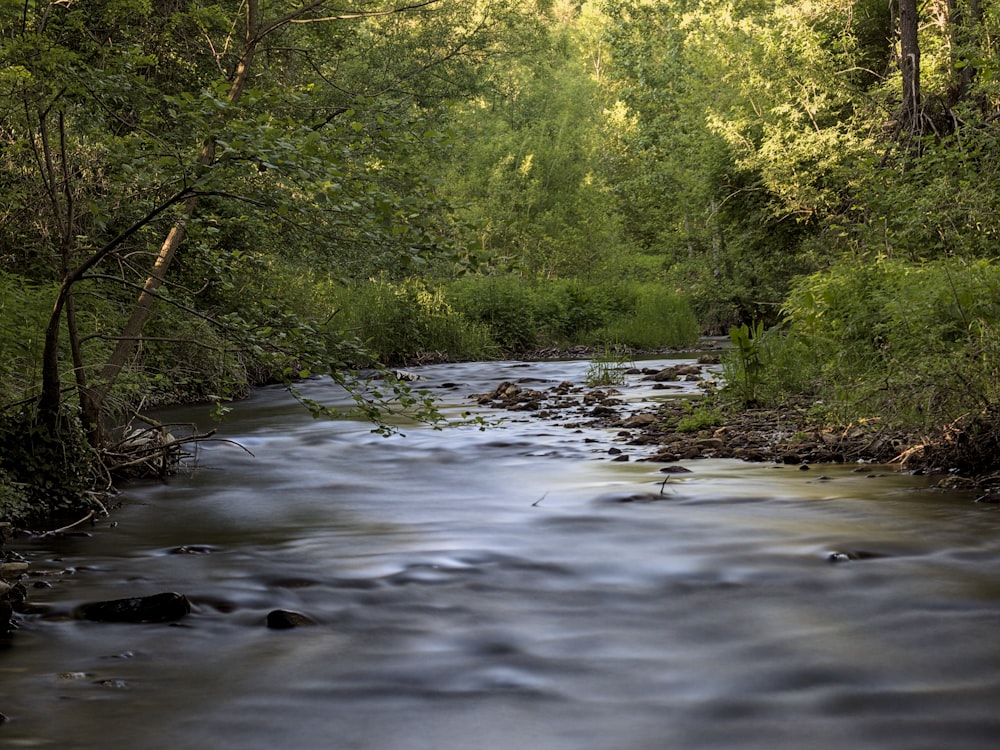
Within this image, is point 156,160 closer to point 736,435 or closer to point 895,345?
point 736,435

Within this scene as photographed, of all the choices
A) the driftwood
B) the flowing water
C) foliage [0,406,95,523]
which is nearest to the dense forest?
foliage [0,406,95,523]

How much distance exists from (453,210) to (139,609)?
2854mm

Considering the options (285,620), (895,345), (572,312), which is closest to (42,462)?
(285,620)

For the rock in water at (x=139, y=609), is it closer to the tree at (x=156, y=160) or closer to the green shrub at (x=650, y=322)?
the tree at (x=156, y=160)

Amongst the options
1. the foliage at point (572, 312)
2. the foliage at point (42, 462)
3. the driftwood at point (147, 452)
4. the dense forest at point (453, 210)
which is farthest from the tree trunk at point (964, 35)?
the foliage at point (42, 462)

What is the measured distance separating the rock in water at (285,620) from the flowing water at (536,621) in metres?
0.08

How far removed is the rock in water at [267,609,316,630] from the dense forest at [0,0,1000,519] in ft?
6.08

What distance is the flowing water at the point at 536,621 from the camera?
375 centimetres

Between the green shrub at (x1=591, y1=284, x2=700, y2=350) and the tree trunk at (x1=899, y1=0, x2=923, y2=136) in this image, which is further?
the green shrub at (x1=591, y1=284, x2=700, y2=350)

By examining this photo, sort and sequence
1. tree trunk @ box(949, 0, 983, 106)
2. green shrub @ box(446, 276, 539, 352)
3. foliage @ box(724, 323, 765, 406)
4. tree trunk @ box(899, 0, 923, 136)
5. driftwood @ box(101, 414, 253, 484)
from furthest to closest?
green shrub @ box(446, 276, 539, 352) < tree trunk @ box(899, 0, 923, 136) < tree trunk @ box(949, 0, 983, 106) < foliage @ box(724, 323, 765, 406) < driftwood @ box(101, 414, 253, 484)

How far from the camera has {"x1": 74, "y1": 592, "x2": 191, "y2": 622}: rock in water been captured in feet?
16.4

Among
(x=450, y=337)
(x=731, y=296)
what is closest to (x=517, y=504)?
(x=450, y=337)

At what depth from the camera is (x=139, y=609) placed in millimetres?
5078

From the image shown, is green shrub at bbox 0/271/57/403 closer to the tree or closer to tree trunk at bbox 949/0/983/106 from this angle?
the tree
